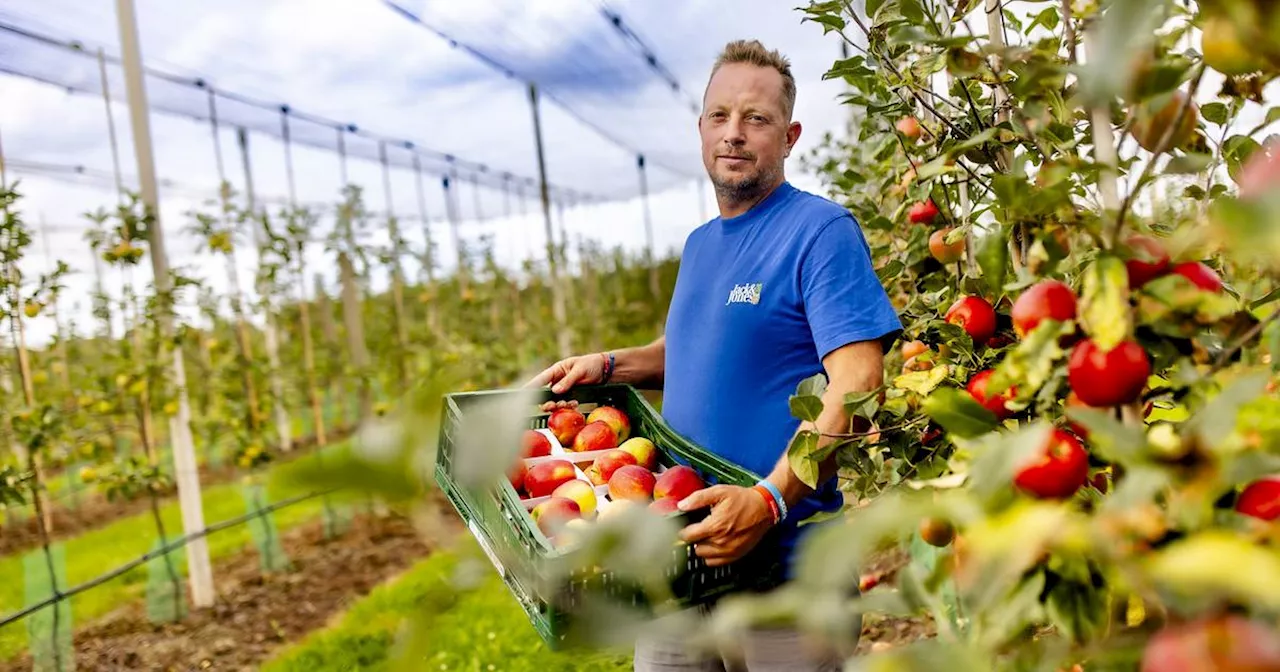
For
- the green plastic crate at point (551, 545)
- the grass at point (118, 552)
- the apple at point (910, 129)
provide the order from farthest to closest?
1. the grass at point (118, 552)
2. the apple at point (910, 129)
3. the green plastic crate at point (551, 545)

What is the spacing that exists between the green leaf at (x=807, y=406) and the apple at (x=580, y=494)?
34cm

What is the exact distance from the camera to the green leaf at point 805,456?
1.14m

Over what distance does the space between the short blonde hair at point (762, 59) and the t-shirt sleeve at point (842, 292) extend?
0.36m

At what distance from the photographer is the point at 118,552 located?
595cm

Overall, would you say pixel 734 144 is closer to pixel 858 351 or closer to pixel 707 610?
pixel 858 351

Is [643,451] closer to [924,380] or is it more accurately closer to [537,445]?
[537,445]

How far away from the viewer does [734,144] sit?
1694 millimetres

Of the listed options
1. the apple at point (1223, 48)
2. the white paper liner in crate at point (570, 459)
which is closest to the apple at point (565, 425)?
the white paper liner in crate at point (570, 459)

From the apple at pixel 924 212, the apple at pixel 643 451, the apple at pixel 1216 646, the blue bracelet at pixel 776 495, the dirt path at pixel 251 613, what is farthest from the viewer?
the dirt path at pixel 251 613

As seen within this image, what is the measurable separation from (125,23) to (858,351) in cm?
394

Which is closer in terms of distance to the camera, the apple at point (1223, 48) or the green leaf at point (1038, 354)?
Result: the apple at point (1223, 48)

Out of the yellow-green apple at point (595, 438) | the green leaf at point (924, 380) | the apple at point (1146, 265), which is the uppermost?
the apple at point (1146, 265)

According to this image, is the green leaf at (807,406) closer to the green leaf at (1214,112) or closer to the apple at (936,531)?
the apple at (936,531)

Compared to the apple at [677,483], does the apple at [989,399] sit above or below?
above
